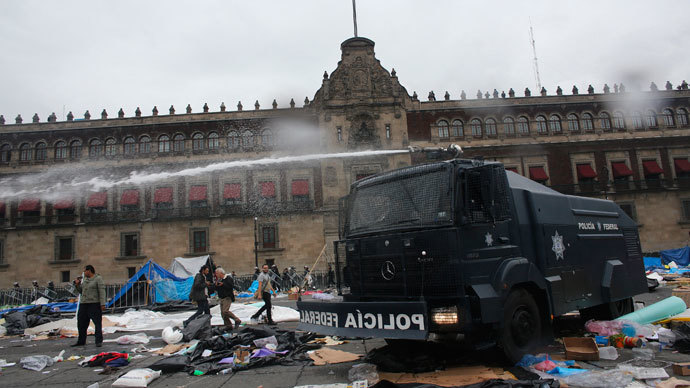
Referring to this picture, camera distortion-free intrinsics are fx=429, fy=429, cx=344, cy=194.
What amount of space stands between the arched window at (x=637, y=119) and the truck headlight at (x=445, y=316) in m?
38.5

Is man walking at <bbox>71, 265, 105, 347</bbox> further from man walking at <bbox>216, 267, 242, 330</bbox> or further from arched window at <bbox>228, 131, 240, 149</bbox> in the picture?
arched window at <bbox>228, 131, 240, 149</bbox>

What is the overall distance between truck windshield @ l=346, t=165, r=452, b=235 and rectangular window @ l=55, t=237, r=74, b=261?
108 ft

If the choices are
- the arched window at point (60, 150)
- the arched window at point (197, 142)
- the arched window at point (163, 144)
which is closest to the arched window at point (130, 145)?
the arched window at point (163, 144)

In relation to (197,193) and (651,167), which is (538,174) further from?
(197,193)

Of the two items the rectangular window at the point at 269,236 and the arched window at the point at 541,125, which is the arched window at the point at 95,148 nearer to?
the rectangular window at the point at 269,236

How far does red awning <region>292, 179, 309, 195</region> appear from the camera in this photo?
32.0 meters

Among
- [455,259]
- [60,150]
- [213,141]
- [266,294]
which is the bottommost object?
[266,294]

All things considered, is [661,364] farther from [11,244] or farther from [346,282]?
[11,244]

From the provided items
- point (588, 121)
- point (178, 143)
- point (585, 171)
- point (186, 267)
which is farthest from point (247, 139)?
point (588, 121)

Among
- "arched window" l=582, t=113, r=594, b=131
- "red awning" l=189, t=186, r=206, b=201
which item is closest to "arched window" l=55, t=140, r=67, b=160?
"red awning" l=189, t=186, r=206, b=201

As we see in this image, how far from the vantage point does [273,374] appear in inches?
240

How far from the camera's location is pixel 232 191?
32.2 metres

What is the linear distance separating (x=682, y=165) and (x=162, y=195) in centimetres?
4143

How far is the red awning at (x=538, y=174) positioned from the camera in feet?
111
